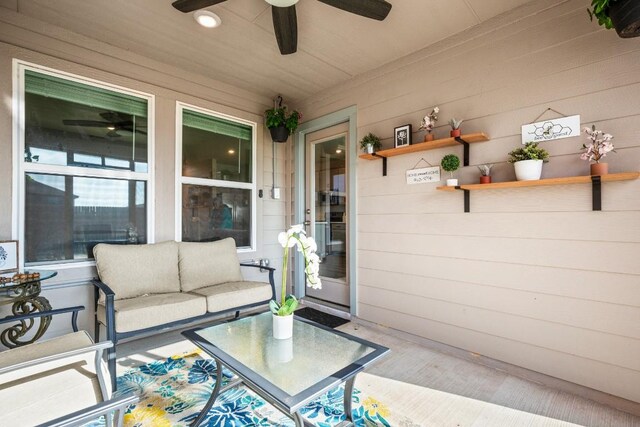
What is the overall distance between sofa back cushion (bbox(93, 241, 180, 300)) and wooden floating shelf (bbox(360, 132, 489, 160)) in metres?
2.11

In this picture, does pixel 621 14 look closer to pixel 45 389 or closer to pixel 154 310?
Result: pixel 45 389

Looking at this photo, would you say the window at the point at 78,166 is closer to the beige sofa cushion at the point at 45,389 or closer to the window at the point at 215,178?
the window at the point at 215,178

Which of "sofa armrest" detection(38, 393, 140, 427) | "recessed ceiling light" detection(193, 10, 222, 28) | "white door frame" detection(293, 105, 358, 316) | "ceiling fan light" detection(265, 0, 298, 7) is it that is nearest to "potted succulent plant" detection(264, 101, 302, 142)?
"white door frame" detection(293, 105, 358, 316)

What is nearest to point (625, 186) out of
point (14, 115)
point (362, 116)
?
point (362, 116)

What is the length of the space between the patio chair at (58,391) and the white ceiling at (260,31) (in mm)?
2347

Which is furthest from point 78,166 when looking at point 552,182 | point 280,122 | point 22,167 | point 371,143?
point 552,182

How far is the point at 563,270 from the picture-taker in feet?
6.72

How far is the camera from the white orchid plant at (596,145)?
71.0 inches

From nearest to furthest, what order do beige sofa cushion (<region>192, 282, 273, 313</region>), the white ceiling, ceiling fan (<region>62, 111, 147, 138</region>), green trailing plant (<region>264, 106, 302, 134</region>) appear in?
the white ceiling
beige sofa cushion (<region>192, 282, 273, 313</region>)
ceiling fan (<region>62, 111, 147, 138</region>)
green trailing plant (<region>264, 106, 302, 134</region>)

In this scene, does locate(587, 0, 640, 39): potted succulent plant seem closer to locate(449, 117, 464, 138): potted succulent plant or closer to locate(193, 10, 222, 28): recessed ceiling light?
locate(449, 117, 464, 138): potted succulent plant

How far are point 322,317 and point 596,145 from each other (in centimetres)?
274

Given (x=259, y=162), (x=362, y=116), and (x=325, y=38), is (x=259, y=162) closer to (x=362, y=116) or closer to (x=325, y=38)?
(x=362, y=116)

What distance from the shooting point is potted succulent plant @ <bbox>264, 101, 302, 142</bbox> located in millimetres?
3658

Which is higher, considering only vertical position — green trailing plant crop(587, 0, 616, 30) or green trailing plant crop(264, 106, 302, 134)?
green trailing plant crop(264, 106, 302, 134)
